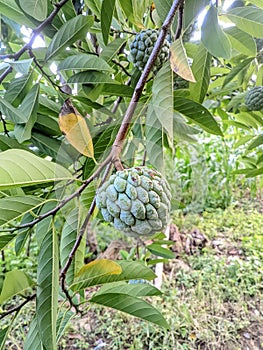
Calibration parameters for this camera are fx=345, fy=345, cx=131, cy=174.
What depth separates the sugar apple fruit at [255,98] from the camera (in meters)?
0.93

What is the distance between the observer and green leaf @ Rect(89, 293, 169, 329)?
700 mm

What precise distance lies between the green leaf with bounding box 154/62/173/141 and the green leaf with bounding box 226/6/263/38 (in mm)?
193

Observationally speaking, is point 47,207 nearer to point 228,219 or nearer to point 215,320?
point 215,320

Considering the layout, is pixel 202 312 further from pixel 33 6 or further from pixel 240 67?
pixel 33 6

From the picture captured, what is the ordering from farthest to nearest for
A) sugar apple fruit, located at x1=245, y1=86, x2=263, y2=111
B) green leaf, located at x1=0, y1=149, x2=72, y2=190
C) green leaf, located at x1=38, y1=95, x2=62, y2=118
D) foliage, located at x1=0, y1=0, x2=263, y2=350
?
sugar apple fruit, located at x1=245, y1=86, x2=263, y2=111, green leaf, located at x1=38, y1=95, x2=62, y2=118, foliage, located at x1=0, y1=0, x2=263, y2=350, green leaf, located at x1=0, y1=149, x2=72, y2=190

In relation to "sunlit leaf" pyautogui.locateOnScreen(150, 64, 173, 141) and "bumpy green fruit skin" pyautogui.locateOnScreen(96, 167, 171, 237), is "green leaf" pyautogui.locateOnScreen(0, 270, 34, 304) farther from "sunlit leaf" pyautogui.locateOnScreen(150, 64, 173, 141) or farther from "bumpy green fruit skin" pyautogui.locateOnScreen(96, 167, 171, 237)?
"sunlit leaf" pyautogui.locateOnScreen(150, 64, 173, 141)

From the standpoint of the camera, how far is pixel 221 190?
3.98 meters

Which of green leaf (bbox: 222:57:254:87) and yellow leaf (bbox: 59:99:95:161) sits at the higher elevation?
green leaf (bbox: 222:57:254:87)

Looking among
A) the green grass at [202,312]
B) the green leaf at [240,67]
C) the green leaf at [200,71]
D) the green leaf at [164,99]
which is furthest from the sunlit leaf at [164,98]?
the green grass at [202,312]

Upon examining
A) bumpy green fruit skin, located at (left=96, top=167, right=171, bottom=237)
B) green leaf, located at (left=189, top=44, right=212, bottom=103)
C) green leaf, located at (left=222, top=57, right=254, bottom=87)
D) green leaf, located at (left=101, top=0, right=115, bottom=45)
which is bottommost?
bumpy green fruit skin, located at (left=96, top=167, right=171, bottom=237)

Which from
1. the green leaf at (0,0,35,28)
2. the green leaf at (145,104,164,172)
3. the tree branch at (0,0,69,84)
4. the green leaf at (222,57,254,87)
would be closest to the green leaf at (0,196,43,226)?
the green leaf at (145,104,164,172)

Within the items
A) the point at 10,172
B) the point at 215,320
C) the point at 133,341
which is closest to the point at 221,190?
the point at 215,320

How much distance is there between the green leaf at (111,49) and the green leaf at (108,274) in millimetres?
441

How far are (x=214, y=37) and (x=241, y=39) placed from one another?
0.18 m
